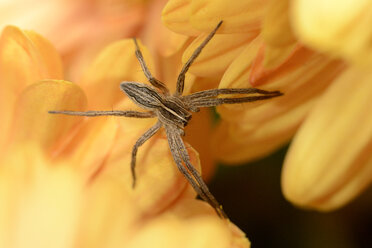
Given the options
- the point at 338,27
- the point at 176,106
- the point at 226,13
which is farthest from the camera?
the point at 176,106

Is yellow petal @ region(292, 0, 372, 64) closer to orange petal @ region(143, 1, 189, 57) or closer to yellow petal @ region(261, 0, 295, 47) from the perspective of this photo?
yellow petal @ region(261, 0, 295, 47)

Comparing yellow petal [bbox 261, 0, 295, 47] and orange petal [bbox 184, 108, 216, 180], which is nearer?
yellow petal [bbox 261, 0, 295, 47]

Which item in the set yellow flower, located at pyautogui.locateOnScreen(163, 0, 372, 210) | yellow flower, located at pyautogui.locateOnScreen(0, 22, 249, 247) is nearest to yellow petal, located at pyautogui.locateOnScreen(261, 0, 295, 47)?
yellow flower, located at pyautogui.locateOnScreen(163, 0, 372, 210)

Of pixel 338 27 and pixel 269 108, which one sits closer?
pixel 338 27

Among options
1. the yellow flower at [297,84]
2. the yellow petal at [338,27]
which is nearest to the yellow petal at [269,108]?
the yellow flower at [297,84]

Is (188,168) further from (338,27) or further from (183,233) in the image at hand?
(338,27)

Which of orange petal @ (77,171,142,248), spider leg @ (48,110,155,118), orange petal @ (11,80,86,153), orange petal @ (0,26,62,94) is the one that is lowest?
orange petal @ (77,171,142,248)

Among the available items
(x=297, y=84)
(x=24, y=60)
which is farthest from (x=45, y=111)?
(x=297, y=84)

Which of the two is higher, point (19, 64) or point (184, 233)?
point (19, 64)
